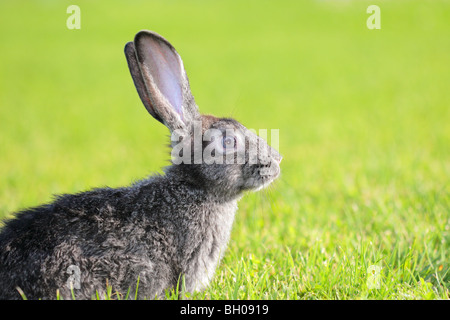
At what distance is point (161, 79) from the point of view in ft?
12.6

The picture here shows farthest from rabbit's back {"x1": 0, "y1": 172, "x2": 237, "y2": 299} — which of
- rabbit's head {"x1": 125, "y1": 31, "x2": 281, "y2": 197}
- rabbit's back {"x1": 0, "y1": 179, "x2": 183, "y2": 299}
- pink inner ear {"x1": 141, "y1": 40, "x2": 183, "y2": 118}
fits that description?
pink inner ear {"x1": 141, "y1": 40, "x2": 183, "y2": 118}

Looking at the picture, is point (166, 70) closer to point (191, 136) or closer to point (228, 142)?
point (191, 136)

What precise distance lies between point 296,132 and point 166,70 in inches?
253

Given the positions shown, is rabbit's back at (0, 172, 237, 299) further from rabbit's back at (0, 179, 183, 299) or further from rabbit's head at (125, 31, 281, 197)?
rabbit's head at (125, 31, 281, 197)

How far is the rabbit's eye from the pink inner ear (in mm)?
410

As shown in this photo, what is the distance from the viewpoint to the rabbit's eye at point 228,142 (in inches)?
→ 152

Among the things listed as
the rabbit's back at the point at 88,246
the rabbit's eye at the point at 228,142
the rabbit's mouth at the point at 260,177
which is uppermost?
the rabbit's eye at the point at 228,142

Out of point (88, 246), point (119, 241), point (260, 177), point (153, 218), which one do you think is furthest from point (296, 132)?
point (88, 246)

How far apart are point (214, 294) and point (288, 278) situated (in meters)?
0.70

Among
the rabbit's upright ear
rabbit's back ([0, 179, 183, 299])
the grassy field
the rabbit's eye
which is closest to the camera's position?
rabbit's back ([0, 179, 183, 299])

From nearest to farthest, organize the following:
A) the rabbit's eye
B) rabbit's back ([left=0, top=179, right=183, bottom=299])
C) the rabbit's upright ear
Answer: rabbit's back ([left=0, top=179, right=183, bottom=299]) → the rabbit's upright ear → the rabbit's eye

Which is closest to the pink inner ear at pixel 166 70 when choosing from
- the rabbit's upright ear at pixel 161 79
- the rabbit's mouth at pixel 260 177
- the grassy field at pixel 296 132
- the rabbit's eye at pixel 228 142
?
the rabbit's upright ear at pixel 161 79

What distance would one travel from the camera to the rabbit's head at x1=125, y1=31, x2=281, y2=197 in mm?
3791

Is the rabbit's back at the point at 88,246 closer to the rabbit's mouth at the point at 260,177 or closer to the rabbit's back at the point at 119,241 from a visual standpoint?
the rabbit's back at the point at 119,241
